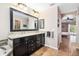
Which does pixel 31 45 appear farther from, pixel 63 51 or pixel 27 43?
pixel 63 51

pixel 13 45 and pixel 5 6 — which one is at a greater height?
pixel 5 6

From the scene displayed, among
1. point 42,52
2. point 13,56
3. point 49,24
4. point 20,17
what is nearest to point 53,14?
point 49,24

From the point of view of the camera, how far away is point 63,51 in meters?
2.10

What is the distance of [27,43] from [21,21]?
1.32 feet

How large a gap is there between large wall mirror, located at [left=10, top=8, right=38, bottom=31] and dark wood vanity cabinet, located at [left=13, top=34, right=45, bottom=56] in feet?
0.57

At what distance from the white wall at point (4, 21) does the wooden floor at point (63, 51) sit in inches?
24.7

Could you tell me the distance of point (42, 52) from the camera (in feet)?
6.94

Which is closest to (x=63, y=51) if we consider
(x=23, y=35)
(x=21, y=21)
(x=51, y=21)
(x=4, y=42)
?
(x=51, y=21)

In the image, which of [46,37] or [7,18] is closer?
[7,18]

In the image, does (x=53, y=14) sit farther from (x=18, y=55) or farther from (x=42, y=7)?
(x=18, y=55)

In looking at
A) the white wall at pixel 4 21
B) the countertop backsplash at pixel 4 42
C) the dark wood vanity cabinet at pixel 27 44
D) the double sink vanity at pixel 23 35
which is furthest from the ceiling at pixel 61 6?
the countertop backsplash at pixel 4 42

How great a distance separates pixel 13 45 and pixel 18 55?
221 mm

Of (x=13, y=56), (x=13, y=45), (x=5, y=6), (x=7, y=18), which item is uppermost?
(x=5, y=6)

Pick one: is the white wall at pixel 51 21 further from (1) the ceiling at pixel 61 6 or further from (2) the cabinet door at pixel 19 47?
(2) the cabinet door at pixel 19 47
